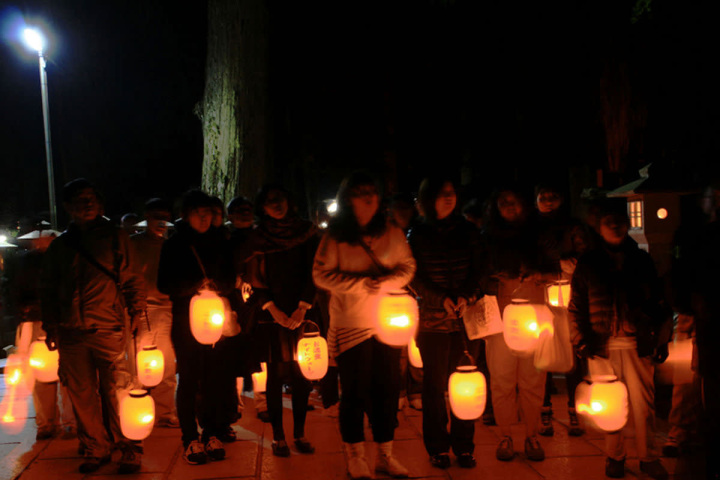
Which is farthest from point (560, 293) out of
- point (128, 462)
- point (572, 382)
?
point (128, 462)

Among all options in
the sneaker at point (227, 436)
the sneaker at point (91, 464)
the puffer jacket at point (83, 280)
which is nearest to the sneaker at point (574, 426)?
the sneaker at point (227, 436)

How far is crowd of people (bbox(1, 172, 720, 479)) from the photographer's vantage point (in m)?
4.30

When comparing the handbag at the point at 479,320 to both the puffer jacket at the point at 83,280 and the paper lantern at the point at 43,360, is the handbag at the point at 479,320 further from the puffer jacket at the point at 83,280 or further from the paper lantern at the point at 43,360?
the paper lantern at the point at 43,360

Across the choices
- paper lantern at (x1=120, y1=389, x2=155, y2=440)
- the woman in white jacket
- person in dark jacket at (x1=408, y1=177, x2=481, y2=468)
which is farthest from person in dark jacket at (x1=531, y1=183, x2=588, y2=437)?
paper lantern at (x1=120, y1=389, x2=155, y2=440)

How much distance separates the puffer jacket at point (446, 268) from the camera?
4516 millimetres

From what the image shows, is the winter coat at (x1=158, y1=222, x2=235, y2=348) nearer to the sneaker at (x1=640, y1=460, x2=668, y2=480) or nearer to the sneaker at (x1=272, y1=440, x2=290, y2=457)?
the sneaker at (x1=272, y1=440, x2=290, y2=457)

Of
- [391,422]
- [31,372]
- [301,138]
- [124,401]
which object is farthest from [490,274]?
[301,138]

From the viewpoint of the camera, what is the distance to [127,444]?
4.78 meters

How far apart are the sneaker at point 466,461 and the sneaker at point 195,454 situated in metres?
2.07

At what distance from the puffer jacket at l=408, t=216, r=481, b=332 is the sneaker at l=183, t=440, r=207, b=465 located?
2.07 meters

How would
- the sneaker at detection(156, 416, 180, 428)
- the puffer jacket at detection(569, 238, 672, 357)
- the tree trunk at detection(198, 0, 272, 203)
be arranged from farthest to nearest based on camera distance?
the tree trunk at detection(198, 0, 272, 203)
the sneaker at detection(156, 416, 180, 428)
the puffer jacket at detection(569, 238, 672, 357)

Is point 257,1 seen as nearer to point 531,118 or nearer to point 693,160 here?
point 531,118

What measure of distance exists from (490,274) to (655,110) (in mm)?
6351

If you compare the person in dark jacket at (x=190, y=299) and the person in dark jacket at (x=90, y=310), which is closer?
the person in dark jacket at (x=90, y=310)
